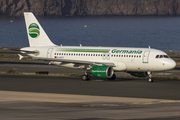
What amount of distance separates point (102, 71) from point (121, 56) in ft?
11.5

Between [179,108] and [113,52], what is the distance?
70.5 feet

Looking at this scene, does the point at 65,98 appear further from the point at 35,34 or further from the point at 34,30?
the point at 34,30

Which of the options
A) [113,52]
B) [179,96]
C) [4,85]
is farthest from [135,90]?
[4,85]

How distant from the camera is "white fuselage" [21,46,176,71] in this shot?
1730 inches

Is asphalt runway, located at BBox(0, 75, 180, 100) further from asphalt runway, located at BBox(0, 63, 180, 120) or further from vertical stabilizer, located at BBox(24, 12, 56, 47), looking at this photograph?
vertical stabilizer, located at BBox(24, 12, 56, 47)

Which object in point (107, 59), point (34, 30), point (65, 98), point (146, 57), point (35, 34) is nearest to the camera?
point (65, 98)

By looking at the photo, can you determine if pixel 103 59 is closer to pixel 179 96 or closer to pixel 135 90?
pixel 135 90

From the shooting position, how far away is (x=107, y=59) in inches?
1823

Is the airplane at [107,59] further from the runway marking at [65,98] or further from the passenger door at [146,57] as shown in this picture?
the runway marking at [65,98]

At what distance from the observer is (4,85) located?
41375 mm

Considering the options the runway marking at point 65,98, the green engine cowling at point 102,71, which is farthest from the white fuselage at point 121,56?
the runway marking at point 65,98

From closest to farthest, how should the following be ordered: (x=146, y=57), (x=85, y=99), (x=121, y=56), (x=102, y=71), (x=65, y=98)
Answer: (x=85, y=99), (x=65, y=98), (x=102, y=71), (x=146, y=57), (x=121, y=56)

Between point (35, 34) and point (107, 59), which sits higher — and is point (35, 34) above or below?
above

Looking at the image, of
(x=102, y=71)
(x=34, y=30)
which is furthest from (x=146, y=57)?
(x=34, y=30)
